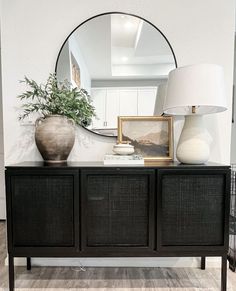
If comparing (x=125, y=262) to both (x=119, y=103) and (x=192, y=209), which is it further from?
(x=119, y=103)

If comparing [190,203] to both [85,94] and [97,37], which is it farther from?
[97,37]

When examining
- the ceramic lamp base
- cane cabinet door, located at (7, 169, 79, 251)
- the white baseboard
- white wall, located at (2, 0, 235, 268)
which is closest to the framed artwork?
white wall, located at (2, 0, 235, 268)

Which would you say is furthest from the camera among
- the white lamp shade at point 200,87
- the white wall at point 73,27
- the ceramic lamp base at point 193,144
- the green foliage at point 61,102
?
the white wall at point 73,27

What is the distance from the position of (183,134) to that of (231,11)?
3.70 ft

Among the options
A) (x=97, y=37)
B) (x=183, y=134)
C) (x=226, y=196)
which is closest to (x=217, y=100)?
(x=183, y=134)

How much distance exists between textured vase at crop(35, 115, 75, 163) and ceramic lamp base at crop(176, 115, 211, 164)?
0.82 meters

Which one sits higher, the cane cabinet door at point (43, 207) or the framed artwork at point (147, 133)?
the framed artwork at point (147, 133)

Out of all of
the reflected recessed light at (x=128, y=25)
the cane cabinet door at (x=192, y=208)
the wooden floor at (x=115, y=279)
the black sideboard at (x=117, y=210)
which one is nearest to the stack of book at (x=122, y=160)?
the black sideboard at (x=117, y=210)

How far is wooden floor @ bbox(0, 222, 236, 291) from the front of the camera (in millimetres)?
1680

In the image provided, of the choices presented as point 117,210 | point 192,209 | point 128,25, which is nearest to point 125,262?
point 117,210

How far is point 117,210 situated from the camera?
1526 mm

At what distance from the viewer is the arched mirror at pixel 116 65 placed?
75.4 inches

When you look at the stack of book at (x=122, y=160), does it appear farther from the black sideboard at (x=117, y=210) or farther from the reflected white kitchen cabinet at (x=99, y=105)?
the reflected white kitchen cabinet at (x=99, y=105)

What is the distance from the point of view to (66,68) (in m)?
1.92
